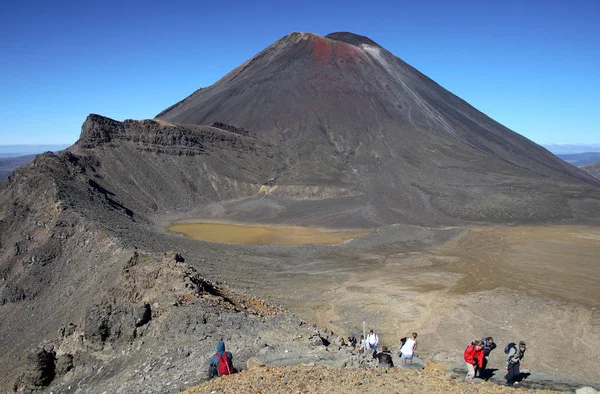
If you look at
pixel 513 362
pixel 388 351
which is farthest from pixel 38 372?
pixel 513 362

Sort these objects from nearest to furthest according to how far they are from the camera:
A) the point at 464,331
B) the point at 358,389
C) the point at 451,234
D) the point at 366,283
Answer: the point at 358,389, the point at 464,331, the point at 366,283, the point at 451,234

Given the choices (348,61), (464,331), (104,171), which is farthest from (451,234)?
(348,61)

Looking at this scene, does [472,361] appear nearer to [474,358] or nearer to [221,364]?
[474,358]

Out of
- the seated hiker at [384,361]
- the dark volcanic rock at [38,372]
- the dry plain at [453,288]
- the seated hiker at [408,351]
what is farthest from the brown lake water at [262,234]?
the seated hiker at [384,361]

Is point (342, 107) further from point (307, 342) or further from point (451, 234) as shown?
point (307, 342)

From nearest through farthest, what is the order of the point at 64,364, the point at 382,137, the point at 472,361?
the point at 472,361
the point at 64,364
the point at 382,137

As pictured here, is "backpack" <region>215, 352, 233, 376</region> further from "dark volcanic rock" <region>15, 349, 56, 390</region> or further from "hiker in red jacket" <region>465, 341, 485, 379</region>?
"dark volcanic rock" <region>15, 349, 56, 390</region>

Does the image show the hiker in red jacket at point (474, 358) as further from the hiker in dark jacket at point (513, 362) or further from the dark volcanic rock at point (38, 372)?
the dark volcanic rock at point (38, 372)
